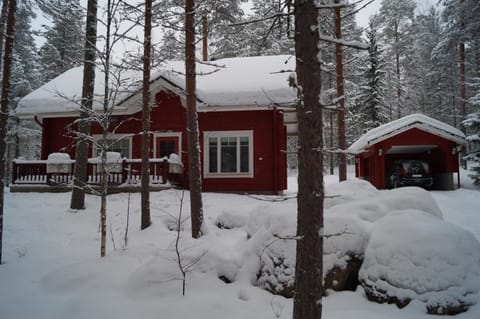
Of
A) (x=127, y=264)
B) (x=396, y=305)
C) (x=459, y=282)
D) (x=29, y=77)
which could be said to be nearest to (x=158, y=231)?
(x=127, y=264)

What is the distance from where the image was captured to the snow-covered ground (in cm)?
407

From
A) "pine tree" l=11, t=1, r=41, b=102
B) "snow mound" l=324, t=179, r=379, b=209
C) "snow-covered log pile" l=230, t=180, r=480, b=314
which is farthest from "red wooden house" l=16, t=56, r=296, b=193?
"pine tree" l=11, t=1, r=41, b=102

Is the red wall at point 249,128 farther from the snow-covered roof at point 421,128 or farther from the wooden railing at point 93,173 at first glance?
the snow-covered roof at point 421,128

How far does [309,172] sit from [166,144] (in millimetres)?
11481

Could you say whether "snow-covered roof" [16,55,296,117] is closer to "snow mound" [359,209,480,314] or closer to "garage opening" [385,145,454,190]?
"garage opening" [385,145,454,190]

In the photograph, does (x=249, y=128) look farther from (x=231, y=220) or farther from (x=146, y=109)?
(x=231, y=220)

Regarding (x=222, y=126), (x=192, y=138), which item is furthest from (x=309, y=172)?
(x=222, y=126)

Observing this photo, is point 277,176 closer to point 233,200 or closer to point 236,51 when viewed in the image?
point 233,200

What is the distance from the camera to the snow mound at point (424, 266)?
12.5 ft

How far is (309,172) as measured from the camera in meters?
2.74

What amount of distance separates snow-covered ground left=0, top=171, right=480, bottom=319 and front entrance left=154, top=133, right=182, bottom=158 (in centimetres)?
535

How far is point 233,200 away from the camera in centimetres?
1080

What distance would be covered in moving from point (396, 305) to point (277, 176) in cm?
894

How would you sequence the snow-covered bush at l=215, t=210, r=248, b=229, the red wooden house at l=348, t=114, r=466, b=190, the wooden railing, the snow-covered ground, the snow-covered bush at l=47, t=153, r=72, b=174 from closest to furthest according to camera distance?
the snow-covered ground < the snow-covered bush at l=215, t=210, r=248, b=229 < the wooden railing < the snow-covered bush at l=47, t=153, r=72, b=174 < the red wooden house at l=348, t=114, r=466, b=190
